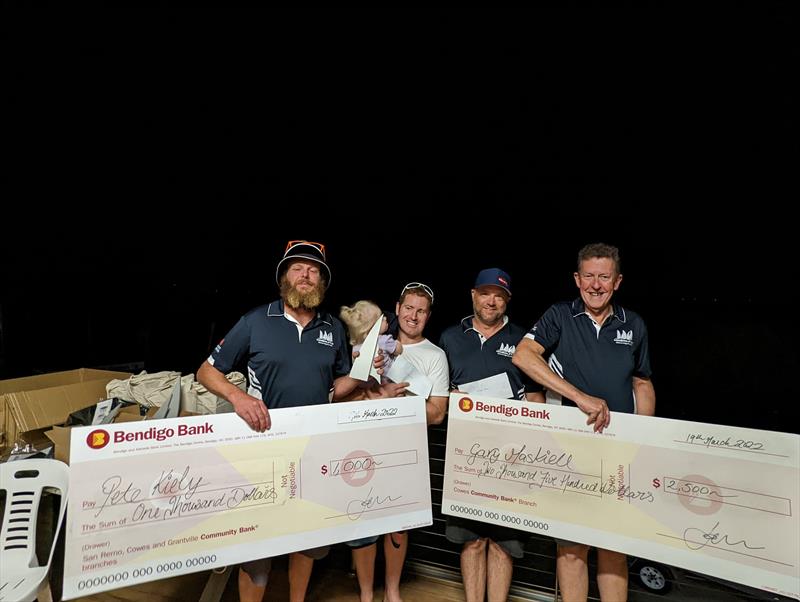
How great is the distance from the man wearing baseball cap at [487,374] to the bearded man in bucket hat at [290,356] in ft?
1.39

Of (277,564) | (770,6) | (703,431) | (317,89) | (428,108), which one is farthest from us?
(317,89)

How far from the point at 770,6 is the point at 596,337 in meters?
2.02

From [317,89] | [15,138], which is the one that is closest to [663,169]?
[317,89]

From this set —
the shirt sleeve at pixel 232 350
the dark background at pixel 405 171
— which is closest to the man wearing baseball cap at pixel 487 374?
the dark background at pixel 405 171

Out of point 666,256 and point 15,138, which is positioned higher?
point 15,138

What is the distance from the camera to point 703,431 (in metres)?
1.53

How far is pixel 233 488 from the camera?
1531mm

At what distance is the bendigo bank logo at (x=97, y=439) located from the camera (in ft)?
4.49

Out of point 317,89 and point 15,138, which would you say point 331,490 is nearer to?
point 317,89

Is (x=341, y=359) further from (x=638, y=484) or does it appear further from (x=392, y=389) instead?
(x=638, y=484)

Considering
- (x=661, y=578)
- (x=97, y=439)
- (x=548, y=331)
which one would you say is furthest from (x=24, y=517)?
(x=661, y=578)

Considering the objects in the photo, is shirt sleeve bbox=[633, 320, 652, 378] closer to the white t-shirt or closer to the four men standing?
the four men standing

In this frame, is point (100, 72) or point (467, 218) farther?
point (100, 72)

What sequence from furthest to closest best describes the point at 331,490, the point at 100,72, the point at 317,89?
1. the point at 100,72
2. the point at 317,89
3. the point at 331,490
